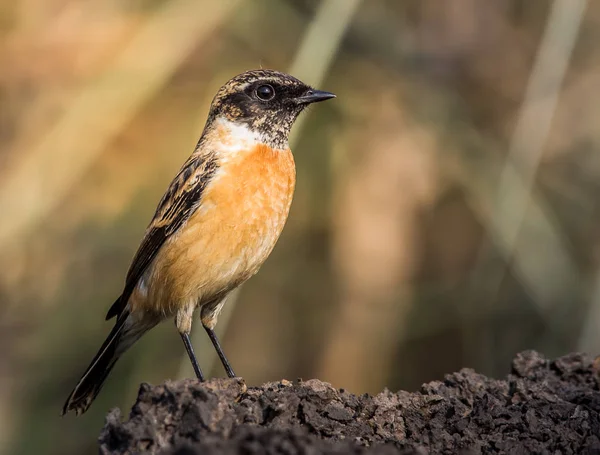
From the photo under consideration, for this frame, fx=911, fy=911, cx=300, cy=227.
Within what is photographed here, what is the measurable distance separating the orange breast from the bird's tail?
1.56 ft

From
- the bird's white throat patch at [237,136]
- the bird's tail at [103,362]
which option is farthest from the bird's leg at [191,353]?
the bird's white throat patch at [237,136]

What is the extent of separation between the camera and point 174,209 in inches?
209

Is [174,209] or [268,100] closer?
[174,209]

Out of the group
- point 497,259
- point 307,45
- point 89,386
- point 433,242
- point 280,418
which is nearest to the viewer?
point 280,418

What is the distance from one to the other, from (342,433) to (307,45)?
117 inches

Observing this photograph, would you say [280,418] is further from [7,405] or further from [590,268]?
[590,268]

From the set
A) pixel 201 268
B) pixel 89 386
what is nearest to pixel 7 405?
pixel 89 386

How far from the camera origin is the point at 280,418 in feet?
11.7

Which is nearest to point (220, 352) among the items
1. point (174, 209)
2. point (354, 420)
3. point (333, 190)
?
point (174, 209)

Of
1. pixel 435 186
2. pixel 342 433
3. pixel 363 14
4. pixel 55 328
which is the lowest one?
→ pixel 342 433

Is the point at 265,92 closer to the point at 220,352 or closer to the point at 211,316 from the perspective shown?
the point at 211,316

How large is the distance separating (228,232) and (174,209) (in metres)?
0.48

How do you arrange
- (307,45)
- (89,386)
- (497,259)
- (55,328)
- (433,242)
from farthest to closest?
1. (433,242)
2. (497,259)
3. (55,328)
4. (307,45)
5. (89,386)

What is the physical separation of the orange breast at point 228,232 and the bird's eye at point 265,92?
41cm
